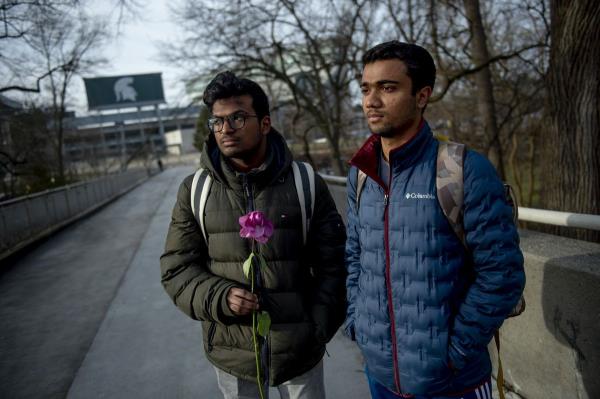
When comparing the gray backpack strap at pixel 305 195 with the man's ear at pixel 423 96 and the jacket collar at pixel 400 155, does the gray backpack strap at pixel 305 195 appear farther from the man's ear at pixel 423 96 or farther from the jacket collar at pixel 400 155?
the man's ear at pixel 423 96

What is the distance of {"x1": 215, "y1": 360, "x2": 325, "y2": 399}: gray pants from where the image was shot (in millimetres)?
2002

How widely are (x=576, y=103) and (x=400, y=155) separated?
320 cm

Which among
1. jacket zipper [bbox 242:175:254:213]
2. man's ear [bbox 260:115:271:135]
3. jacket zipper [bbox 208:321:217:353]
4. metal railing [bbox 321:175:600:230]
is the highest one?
man's ear [bbox 260:115:271:135]

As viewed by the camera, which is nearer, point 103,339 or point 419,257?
point 419,257

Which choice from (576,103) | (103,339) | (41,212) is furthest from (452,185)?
(41,212)

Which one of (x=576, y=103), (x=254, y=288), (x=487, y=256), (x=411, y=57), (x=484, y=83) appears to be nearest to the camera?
(x=487, y=256)

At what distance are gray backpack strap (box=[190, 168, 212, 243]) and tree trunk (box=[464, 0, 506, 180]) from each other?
24.2 feet

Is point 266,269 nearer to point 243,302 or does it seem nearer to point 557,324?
point 243,302

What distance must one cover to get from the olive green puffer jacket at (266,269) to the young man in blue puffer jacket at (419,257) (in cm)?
26

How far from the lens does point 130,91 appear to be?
9931 centimetres

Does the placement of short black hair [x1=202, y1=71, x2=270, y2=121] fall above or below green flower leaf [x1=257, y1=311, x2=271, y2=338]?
above

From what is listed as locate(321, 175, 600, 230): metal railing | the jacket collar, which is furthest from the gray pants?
locate(321, 175, 600, 230): metal railing

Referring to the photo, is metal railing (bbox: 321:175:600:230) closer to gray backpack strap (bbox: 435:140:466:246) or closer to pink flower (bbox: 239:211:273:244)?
gray backpack strap (bbox: 435:140:466:246)

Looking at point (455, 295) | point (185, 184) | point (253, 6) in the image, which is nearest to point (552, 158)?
point (455, 295)
